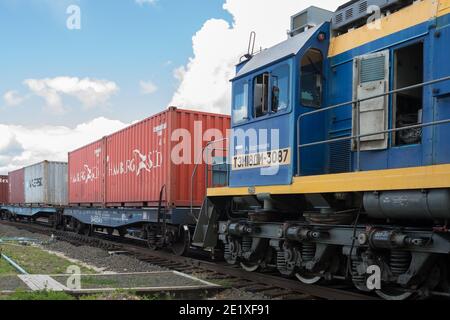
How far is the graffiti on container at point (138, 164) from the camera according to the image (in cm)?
1287

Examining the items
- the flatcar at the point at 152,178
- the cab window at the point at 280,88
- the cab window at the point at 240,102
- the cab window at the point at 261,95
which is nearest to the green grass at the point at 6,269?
the flatcar at the point at 152,178

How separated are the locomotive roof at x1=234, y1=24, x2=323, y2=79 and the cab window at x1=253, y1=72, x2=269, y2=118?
0.21m

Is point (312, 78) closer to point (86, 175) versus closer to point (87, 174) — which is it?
point (87, 174)

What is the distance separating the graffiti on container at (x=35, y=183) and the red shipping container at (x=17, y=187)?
242cm

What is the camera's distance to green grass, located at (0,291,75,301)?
6.07 meters

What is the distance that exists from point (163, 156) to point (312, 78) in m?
5.76

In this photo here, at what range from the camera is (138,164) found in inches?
553

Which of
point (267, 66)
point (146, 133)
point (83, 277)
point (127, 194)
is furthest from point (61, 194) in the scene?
point (267, 66)

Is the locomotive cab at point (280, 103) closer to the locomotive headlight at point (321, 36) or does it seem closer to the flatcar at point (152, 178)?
the locomotive headlight at point (321, 36)

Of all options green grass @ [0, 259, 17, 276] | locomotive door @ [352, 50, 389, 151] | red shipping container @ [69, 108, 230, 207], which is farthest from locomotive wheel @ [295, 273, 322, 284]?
green grass @ [0, 259, 17, 276]

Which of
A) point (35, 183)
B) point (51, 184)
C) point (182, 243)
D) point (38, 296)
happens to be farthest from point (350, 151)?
point (35, 183)

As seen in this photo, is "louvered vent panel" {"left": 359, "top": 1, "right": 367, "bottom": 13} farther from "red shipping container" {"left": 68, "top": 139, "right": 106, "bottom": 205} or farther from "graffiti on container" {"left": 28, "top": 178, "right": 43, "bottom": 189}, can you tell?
"graffiti on container" {"left": 28, "top": 178, "right": 43, "bottom": 189}
